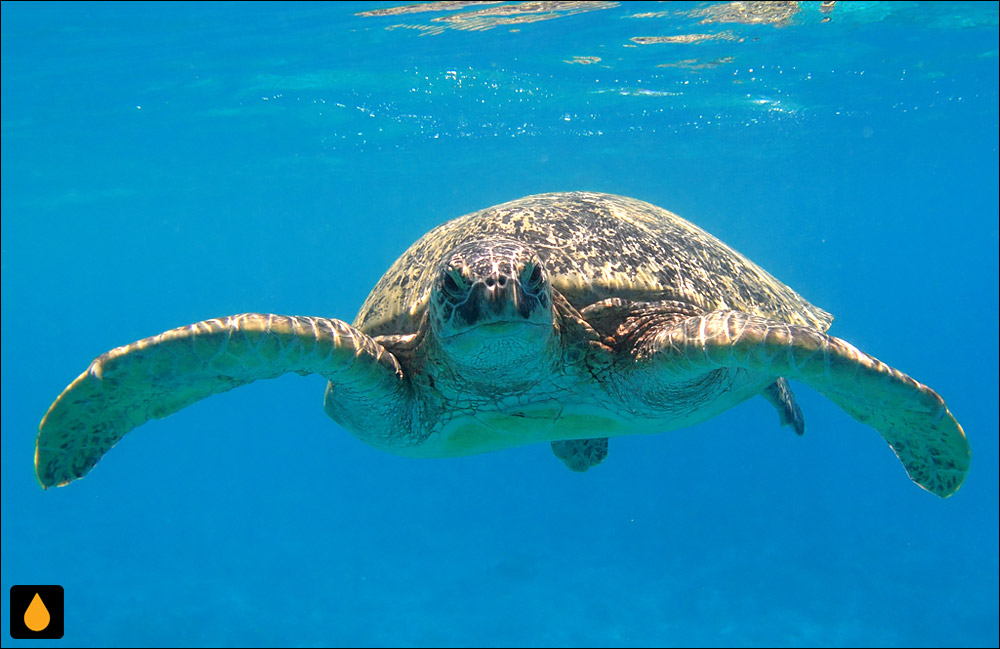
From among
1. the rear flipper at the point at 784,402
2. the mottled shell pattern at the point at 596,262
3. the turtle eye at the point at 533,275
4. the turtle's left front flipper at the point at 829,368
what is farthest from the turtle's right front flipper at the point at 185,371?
the rear flipper at the point at 784,402

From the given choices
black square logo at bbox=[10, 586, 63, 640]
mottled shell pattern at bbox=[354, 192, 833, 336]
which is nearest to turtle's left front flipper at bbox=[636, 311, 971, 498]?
mottled shell pattern at bbox=[354, 192, 833, 336]

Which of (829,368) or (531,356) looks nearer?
(829,368)

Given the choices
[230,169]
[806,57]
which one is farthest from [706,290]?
[230,169]

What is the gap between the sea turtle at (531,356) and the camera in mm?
3111

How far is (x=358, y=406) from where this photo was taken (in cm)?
428

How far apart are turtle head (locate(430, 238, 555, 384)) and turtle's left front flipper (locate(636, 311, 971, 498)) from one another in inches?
28.4

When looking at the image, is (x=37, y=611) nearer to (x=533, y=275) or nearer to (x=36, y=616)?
(x=36, y=616)

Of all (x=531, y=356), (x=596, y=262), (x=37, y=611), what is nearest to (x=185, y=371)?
(x=37, y=611)

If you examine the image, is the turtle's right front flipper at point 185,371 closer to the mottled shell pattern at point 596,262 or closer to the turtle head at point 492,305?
the turtle head at point 492,305

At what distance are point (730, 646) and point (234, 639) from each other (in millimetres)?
12034

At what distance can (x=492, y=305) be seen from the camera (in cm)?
292

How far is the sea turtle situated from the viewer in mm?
3111

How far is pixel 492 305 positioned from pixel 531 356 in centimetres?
60

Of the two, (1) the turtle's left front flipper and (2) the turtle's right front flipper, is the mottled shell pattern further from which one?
(2) the turtle's right front flipper
